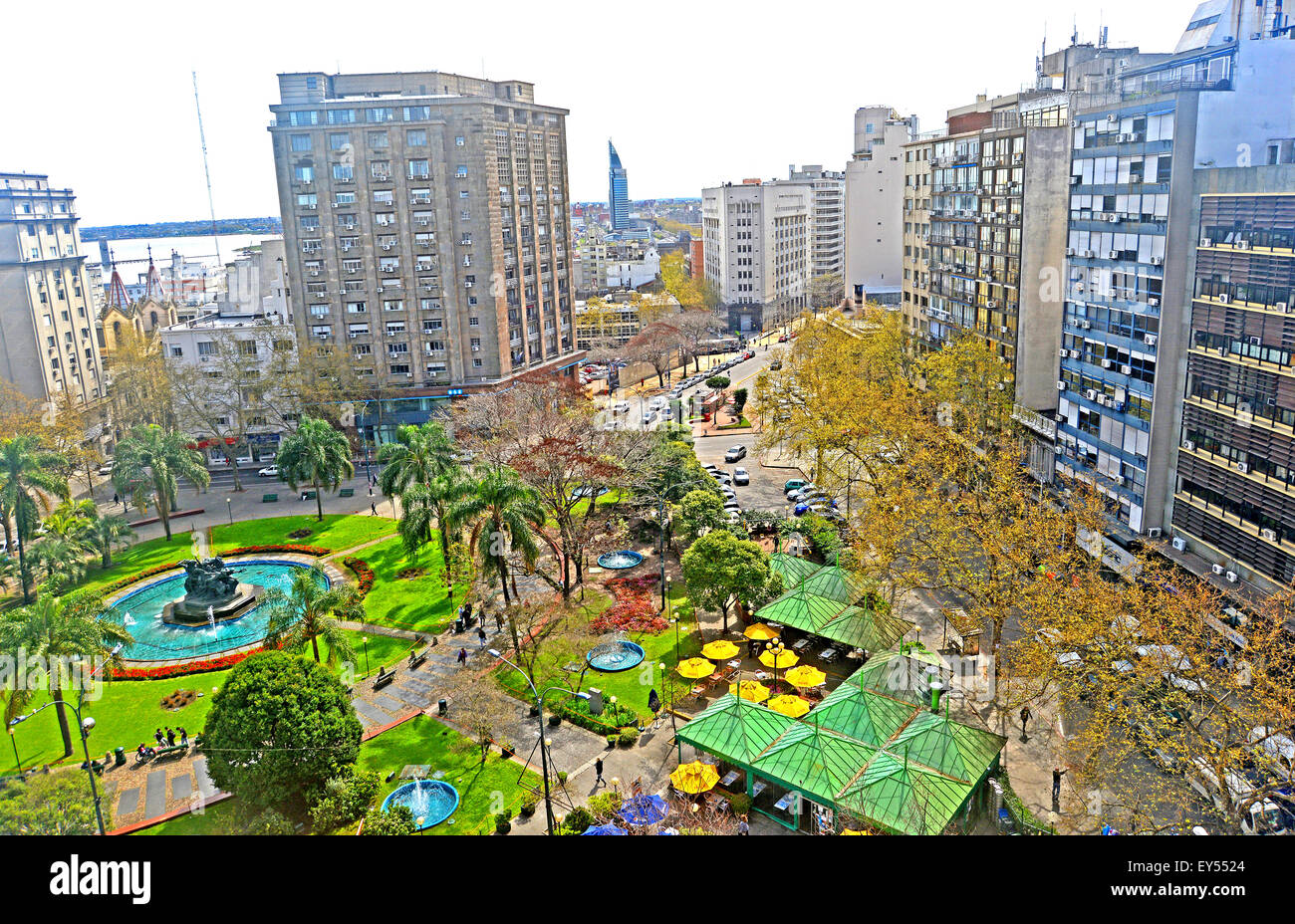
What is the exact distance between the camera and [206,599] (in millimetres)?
41125

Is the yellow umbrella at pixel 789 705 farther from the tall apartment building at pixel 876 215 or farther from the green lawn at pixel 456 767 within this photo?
the tall apartment building at pixel 876 215

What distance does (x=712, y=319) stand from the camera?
104875 millimetres

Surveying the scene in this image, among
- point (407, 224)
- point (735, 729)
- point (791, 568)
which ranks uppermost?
point (407, 224)

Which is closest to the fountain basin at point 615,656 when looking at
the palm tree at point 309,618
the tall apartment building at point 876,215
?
the palm tree at point 309,618

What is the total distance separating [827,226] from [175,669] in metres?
129

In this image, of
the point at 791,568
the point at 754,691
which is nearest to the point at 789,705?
the point at 754,691

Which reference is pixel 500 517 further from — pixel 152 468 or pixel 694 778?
pixel 152 468

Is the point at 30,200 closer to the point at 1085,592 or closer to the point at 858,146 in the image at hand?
the point at 1085,592

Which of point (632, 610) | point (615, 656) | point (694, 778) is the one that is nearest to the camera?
point (694, 778)

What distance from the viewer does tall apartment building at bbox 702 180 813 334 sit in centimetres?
12144

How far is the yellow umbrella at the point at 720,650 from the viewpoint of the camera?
3356cm

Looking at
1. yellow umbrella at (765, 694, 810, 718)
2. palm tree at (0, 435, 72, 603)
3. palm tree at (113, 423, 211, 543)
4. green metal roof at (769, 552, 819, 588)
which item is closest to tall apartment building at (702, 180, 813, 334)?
palm tree at (113, 423, 211, 543)
